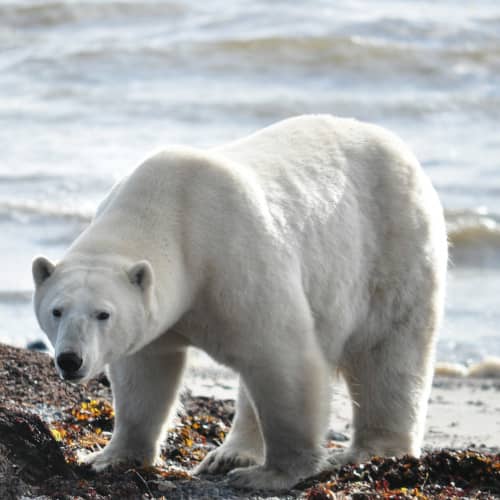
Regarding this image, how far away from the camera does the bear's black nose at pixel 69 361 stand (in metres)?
4.37

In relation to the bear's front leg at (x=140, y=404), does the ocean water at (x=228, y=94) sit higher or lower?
lower

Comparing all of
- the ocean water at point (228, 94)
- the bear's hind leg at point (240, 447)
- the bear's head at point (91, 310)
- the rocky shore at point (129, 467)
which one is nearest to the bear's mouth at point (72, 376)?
the bear's head at point (91, 310)

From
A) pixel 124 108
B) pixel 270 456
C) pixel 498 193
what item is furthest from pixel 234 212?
pixel 124 108

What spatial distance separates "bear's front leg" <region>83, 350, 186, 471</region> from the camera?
541 centimetres

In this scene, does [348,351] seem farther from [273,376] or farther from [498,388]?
[498,388]

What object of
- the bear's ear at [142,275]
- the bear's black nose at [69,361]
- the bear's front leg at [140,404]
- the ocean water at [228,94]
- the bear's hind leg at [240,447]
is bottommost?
the ocean water at [228,94]

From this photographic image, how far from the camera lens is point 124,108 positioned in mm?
18219

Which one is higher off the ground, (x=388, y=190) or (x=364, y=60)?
(x=388, y=190)

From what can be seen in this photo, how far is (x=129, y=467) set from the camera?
17.5 ft

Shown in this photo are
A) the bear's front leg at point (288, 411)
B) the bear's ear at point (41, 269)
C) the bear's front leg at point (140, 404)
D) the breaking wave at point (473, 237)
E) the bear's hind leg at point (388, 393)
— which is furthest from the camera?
the breaking wave at point (473, 237)

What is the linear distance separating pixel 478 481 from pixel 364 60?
16.4 meters

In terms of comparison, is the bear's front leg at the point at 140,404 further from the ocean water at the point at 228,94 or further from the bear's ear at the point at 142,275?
the ocean water at the point at 228,94

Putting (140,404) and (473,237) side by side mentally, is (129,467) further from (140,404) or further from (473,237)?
(473,237)

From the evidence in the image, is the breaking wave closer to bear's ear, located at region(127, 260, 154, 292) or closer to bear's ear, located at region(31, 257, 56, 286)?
bear's ear, located at region(127, 260, 154, 292)
